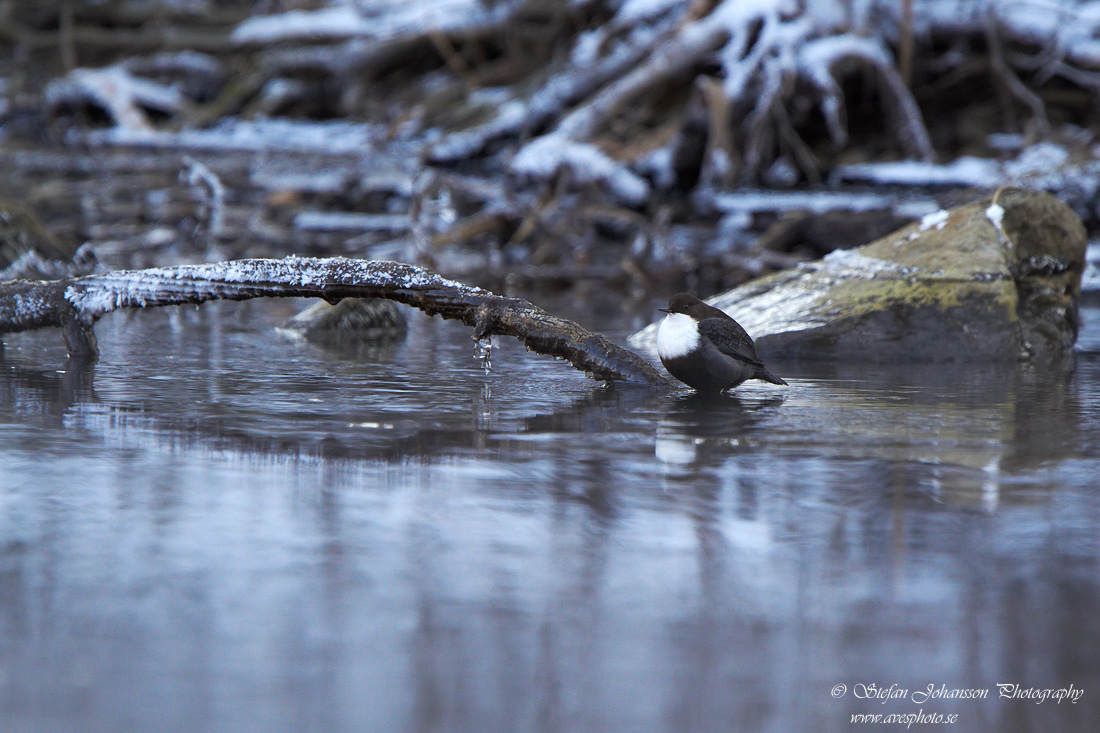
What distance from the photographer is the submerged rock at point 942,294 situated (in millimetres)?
6152

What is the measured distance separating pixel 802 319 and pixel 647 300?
13.6ft

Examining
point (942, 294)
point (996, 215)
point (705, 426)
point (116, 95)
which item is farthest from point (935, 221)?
point (116, 95)

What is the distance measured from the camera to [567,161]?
467 inches

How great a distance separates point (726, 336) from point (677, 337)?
0.20 meters

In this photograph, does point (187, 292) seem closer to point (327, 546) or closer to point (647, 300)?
point (327, 546)

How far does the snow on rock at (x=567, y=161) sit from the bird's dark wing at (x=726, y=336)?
7.22 m

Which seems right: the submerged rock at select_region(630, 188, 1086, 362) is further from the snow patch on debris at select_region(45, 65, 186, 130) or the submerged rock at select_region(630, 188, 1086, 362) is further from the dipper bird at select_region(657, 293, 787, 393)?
the snow patch on debris at select_region(45, 65, 186, 130)

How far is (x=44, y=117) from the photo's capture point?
650 inches

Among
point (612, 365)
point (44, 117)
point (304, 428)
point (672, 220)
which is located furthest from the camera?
point (44, 117)

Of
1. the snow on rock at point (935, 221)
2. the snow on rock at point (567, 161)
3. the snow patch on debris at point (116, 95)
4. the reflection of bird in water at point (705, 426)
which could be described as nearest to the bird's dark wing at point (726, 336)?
the reflection of bird in water at point (705, 426)

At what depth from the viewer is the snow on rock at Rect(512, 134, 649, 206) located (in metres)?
11.8

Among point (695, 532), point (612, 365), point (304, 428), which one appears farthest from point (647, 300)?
point (695, 532)

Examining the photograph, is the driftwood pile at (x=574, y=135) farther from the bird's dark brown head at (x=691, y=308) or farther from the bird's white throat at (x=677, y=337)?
the bird's white throat at (x=677, y=337)

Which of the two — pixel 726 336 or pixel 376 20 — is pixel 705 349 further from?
pixel 376 20
